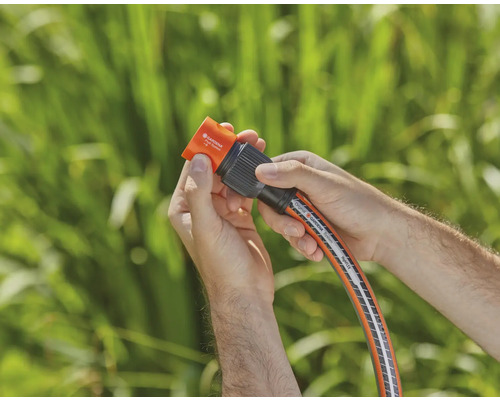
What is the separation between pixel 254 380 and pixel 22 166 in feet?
3.46

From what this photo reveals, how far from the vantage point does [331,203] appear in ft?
3.33

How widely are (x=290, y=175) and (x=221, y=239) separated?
0.17 m

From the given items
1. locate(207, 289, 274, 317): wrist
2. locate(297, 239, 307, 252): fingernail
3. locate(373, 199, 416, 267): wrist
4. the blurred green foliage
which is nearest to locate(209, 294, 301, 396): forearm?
locate(207, 289, 274, 317): wrist

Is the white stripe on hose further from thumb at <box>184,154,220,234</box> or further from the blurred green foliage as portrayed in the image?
the blurred green foliage

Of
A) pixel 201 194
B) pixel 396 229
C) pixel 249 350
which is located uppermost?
pixel 201 194

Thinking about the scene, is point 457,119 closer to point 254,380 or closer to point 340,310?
point 340,310

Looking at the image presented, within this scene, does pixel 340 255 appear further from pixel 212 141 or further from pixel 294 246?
pixel 212 141

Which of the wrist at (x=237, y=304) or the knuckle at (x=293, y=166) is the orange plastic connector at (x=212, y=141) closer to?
the knuckle at (x=293, y=166)

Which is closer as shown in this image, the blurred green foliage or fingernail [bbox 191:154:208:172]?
fingernail [bbox 191:154:208:172]

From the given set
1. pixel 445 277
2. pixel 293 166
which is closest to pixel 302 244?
pixel 293 166

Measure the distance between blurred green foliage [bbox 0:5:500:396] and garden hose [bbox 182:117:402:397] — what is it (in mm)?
602

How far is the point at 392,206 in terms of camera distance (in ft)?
3.56

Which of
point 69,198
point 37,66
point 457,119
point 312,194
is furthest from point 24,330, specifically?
point 457,119

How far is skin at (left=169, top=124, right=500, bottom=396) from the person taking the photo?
96 cm
